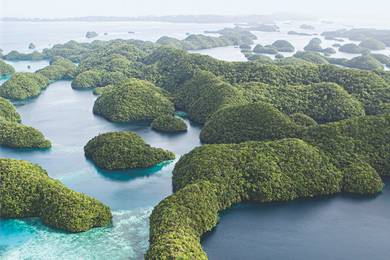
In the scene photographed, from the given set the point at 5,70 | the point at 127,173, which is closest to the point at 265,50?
the point at 5,70

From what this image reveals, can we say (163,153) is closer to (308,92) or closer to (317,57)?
(308,92)

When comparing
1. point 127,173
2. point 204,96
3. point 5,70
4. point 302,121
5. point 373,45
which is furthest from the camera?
point 373,45

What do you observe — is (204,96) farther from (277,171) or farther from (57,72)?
(57,72)

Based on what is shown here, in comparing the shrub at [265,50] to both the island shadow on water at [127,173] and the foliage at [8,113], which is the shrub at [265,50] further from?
the island shadow on water at [127,173]

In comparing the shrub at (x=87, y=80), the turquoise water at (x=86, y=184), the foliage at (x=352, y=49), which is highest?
the turquoise water at (x=86, y=184)

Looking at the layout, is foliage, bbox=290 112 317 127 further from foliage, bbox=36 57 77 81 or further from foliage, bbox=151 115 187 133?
foliage, bbox=36 57 77 81

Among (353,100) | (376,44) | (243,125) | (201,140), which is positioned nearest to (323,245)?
(243,125)

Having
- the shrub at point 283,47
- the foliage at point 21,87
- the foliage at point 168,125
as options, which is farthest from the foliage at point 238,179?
the shrub at point 283,47

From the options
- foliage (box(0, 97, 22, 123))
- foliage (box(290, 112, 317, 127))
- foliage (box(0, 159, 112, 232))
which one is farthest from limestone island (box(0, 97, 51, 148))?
foliage (box(290, 112, 317, 127))
